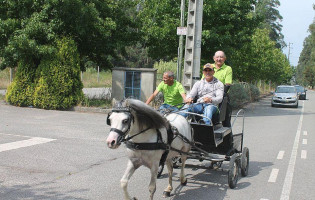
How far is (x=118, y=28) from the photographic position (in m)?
17.4

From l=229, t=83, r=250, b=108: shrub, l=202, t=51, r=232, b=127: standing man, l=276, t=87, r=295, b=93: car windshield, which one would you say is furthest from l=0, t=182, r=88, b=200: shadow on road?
l=276, t=87, r=295, b=93: car windshield

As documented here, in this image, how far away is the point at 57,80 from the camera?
15.0 m

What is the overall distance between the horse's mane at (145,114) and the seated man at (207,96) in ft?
4.66

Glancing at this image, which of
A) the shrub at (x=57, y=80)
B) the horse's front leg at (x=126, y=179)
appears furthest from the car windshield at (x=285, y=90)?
the horse's front leg at (x=126, y=179)

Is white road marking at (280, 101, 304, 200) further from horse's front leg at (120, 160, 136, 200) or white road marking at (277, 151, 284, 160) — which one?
horse's front leg at (120, 160, 136, 200)

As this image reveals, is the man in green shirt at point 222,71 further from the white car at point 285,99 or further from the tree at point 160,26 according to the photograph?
the white car at point 285,99

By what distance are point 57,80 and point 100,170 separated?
892 cm

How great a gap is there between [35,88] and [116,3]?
5773 mm

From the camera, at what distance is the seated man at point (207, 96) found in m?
6.16

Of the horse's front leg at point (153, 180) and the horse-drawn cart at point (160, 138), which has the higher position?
the horse-drawn cart at point (160, 138)

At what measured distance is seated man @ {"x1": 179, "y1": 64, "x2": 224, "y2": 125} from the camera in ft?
20.2

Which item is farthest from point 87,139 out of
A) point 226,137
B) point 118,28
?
point 118,28

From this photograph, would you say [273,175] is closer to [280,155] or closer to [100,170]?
[280,155]

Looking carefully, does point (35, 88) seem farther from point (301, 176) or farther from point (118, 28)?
point (301, 176)
